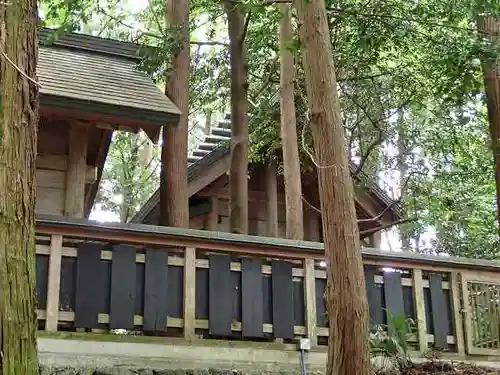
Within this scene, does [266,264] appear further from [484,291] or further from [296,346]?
[484,291]

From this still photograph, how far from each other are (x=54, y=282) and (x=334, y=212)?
2.62m

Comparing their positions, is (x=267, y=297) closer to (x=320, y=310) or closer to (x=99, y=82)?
(x=320, y=310)

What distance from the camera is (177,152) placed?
381 inches

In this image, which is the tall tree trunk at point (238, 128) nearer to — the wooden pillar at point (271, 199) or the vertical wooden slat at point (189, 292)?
the vertical wooden slat at point (189, 292)

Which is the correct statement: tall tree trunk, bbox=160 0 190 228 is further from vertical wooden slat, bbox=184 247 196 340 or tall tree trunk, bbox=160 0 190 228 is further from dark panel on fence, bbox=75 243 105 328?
dark panel on fence, bbox=75 243 105 328

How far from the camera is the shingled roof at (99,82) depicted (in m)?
8.01

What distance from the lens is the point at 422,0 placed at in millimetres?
11125

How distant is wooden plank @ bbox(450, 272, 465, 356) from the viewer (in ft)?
24.4

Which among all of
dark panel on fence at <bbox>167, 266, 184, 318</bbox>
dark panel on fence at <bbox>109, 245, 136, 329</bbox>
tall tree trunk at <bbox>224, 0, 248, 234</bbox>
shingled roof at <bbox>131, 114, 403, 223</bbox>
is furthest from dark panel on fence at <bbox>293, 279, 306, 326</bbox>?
shingled roof at <bbox>131, 114, 403, 223</bbox>

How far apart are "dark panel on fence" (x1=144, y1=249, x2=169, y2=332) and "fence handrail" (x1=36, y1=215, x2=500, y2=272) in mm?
153

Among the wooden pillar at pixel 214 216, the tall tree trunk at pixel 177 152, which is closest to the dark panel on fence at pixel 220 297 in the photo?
the tall tree trunk at pixel 177 152

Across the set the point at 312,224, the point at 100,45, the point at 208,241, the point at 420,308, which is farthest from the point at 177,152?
the point at 312,224

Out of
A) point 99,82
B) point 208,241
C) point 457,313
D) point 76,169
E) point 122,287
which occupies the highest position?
point 99,82

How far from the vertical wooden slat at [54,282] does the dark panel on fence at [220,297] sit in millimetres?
1444
